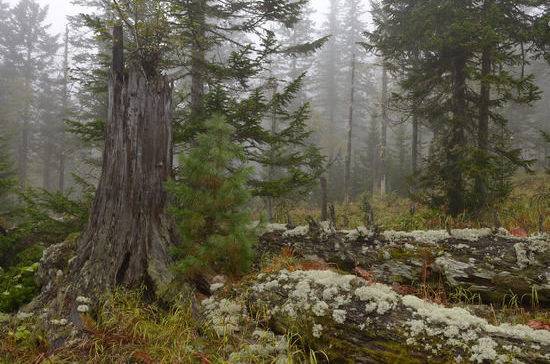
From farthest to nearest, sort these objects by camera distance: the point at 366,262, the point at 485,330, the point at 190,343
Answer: the point at 366,262
the point at 190,343
the point at 485,330

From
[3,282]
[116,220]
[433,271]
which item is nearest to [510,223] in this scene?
[433,271]

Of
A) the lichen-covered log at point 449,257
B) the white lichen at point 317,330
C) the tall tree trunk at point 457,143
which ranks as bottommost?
the white lichen at point 317,330

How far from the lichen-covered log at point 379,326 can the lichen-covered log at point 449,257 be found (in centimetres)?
132

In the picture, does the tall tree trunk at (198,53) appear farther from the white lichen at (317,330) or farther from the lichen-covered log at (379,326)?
the white lichen at (317,330)

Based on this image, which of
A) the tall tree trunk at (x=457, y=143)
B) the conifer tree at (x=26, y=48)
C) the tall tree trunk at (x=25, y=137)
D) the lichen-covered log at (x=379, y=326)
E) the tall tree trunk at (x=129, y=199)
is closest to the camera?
the lichen-covered log at (x=379, y=326)

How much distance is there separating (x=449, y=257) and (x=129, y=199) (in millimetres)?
5248

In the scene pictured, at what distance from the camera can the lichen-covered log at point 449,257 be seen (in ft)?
16.5

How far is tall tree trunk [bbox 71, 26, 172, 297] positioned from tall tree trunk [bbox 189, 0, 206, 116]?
8.93 ft

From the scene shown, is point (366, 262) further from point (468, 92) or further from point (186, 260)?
point (468, 92)

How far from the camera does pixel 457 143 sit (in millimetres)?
11078

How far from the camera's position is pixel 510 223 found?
986 centimetres

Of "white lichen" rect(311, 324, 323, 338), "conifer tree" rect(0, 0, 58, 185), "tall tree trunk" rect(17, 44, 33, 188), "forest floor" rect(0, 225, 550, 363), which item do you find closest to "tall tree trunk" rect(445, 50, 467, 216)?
"forest floor" rect(0, 225, 550, 363)

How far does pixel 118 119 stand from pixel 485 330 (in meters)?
5.96

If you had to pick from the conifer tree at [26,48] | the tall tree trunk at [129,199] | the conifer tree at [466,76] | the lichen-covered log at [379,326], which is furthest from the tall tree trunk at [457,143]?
the conifer tree at [26,48]
